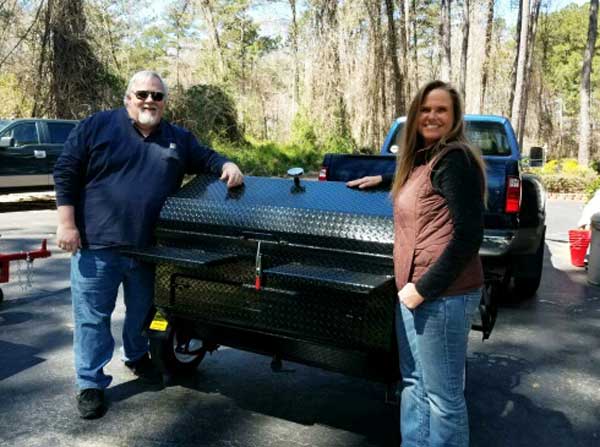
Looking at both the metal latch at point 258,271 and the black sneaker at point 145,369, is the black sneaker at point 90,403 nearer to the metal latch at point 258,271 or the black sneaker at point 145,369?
the black sneaker at point 145,369

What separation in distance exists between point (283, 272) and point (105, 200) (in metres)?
1.33

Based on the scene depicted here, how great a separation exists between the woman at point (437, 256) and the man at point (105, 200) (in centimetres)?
129

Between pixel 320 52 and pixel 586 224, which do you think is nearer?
pixel 586 224

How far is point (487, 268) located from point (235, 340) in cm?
356

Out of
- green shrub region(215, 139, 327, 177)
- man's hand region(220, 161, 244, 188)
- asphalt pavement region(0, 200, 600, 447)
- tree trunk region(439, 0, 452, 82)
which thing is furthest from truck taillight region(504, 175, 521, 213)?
tree trunk region(439, 0, 452, 82)

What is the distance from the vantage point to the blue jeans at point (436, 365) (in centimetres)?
245

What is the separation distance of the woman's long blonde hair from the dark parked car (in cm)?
1294

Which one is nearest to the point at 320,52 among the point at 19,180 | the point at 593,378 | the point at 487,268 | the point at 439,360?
the point at 19,180

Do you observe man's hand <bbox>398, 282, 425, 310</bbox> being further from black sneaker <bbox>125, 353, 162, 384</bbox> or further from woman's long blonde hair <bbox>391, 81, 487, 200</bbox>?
black sneaker <bbox>125, 353, 162, 384</bbox>

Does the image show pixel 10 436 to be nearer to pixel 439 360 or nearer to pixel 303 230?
pixel 303 230

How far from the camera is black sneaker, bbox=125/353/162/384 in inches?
161

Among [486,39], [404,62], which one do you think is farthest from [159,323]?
[486,39]

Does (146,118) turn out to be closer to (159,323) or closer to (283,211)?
(283,211)

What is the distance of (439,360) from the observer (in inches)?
97.7
